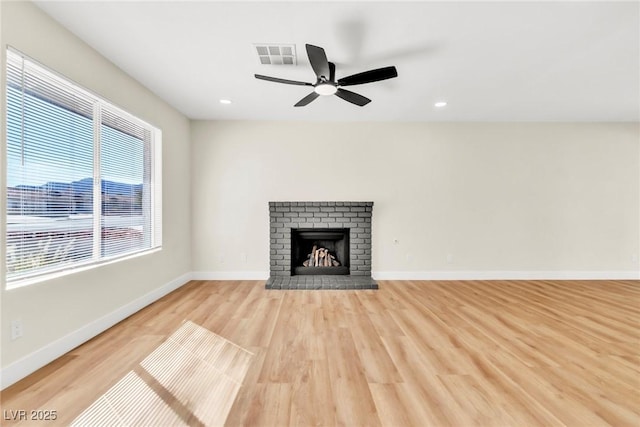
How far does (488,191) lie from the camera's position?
4.13 meters

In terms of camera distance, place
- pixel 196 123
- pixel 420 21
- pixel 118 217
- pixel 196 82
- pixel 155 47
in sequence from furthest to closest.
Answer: pixel 196 123, pixel 196 82, pixel 118 217, pixel 155 47, pixel 420 21

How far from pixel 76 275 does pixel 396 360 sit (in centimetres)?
266

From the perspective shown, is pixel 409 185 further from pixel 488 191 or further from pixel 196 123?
pixel 196 123

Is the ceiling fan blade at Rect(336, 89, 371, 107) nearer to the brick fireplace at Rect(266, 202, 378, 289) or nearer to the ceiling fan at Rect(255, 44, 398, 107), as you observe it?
the ceiling fan at Rect(255, 44, 398, 107)

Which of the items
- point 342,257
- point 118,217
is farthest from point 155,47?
point 342,257

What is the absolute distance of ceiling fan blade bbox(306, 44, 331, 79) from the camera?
180 centimetres

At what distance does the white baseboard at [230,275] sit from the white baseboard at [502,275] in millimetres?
1856

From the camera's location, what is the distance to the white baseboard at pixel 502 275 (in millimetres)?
4086

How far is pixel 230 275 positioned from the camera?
13.3 feet

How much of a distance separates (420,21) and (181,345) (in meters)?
3.20

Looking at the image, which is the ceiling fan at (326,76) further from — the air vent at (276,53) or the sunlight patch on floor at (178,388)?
the sunlight patch on floor at (178,388)

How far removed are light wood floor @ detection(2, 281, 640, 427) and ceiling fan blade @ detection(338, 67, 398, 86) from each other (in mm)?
2282

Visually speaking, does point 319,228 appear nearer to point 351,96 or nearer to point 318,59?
point 351,96

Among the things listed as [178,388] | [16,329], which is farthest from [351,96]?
[16,329]
